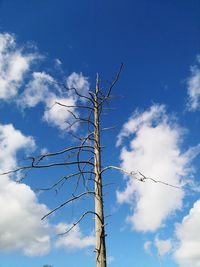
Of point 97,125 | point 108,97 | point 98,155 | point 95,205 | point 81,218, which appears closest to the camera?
point 81,218

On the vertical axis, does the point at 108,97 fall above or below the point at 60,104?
above

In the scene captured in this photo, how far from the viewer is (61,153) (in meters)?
7.00

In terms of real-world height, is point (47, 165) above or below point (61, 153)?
below

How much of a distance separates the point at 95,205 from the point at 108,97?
110 inches

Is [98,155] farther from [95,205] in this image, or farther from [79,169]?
[95,205]

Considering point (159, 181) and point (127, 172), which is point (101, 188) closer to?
point (127, 172)

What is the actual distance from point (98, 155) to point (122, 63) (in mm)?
2055

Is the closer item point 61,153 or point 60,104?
point 61,153

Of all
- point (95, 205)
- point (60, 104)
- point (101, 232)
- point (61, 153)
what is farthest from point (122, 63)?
point (101, 232)

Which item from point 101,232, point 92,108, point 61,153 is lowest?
point 101,232

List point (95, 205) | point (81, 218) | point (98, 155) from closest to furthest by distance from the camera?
point (81, 218) → point (95, 205) → point (98, 155)

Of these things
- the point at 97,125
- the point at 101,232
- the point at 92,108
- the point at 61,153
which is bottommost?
the point at 101,232

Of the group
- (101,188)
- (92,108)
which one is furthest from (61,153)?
(92,108)

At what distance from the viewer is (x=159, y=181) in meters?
6.36
